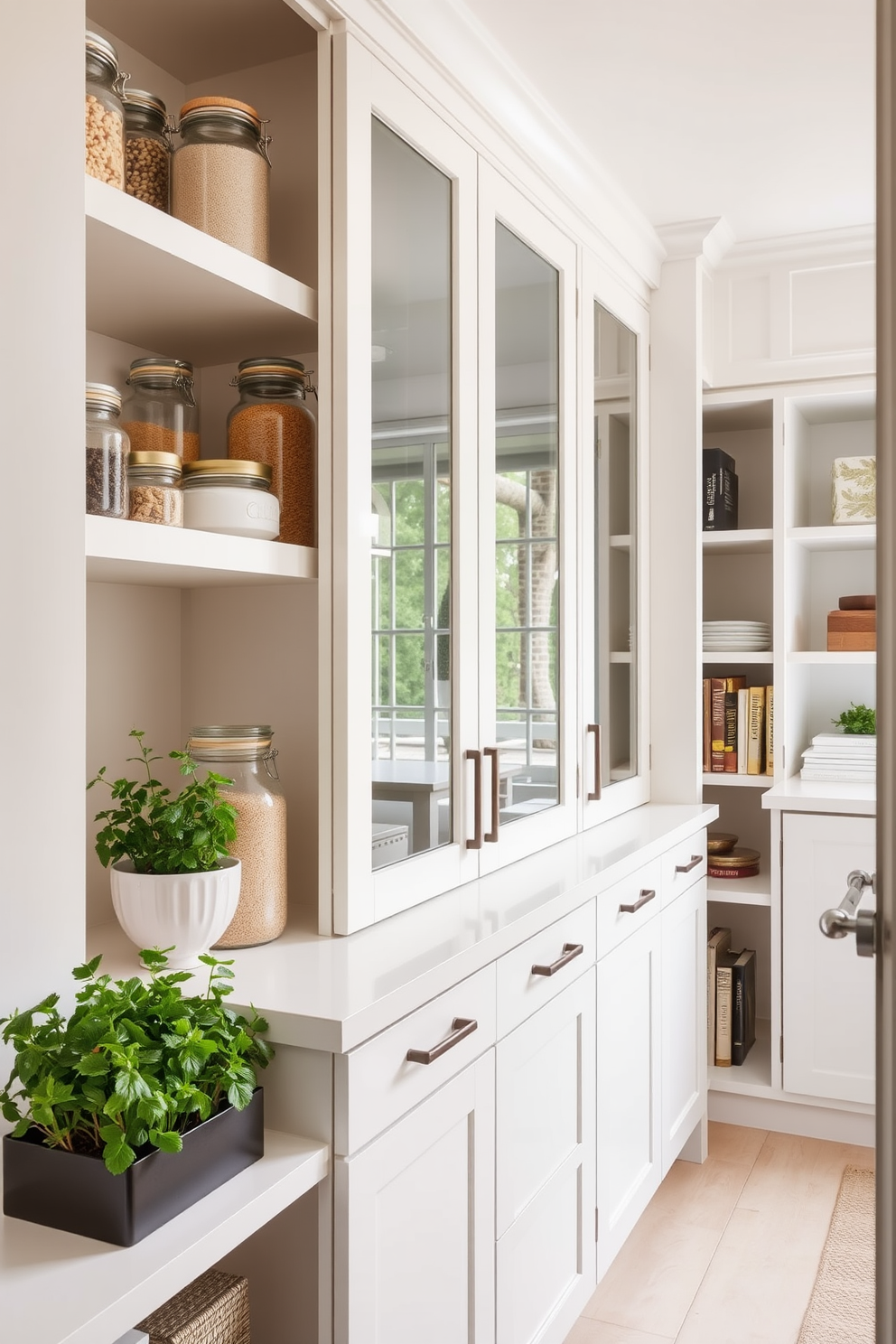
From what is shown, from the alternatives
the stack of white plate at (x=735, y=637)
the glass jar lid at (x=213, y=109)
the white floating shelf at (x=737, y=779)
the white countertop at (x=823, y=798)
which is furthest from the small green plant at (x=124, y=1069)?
the stack of white plate at (x=735, y=637)

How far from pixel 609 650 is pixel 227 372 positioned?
4.25 feet

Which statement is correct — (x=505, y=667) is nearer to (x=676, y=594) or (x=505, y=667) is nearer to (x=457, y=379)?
(x=457, y=379)

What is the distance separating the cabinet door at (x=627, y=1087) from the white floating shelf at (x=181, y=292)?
135 cm

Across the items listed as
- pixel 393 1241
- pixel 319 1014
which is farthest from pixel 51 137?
pixel 393 1241

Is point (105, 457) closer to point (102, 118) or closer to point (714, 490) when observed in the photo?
point (102, 118)

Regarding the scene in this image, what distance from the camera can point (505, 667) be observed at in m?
2.17

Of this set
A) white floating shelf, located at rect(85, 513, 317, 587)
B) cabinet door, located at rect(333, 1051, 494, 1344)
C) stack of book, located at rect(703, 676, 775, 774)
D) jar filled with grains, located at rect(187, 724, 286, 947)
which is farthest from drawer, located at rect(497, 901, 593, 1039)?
stack of book, located at rect(703, 676, 775, 774)

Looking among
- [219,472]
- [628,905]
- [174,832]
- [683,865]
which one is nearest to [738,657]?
[683,865]

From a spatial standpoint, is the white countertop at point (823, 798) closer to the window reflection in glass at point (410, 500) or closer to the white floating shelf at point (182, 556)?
the window reflection in glass at point (410, 500)

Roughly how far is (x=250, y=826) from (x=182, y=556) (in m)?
0.44

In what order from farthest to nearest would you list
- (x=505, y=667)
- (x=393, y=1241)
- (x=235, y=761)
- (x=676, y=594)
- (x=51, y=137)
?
(x=676, y=594), (x=505, y=667), (x=235, y=761), (x=393, y=1241), (x=51, y=137)

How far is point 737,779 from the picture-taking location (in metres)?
3.22

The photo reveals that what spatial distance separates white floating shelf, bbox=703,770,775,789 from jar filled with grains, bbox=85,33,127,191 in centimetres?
241

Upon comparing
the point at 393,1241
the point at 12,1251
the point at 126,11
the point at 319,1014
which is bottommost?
the point at 393,1241
